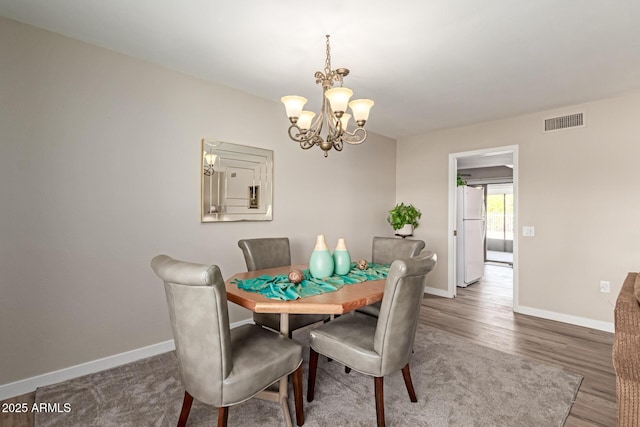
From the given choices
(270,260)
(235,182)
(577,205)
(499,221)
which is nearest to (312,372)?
(270,260)

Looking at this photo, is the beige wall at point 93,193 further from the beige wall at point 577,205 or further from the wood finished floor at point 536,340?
the beige wall at point 577,205

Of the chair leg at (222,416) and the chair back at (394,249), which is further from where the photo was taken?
the chair back at (394,249)

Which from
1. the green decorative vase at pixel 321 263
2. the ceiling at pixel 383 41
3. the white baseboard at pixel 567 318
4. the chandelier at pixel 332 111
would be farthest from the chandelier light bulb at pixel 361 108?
the white baseboard at pixel 567 318

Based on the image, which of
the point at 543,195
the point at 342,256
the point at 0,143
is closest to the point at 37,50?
the point at 0,143

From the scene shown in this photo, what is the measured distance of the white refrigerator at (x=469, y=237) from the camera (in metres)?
5.09

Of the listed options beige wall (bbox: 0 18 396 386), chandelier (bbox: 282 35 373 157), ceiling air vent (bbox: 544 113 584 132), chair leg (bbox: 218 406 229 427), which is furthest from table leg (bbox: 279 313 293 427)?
ceiling air vent (bbox: 544 113 584 132)

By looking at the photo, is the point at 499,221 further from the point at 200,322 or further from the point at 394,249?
the point at 200,322

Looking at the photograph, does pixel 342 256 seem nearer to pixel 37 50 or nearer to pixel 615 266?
pixel 37 50

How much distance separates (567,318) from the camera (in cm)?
352

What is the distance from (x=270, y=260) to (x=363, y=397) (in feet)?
4.30

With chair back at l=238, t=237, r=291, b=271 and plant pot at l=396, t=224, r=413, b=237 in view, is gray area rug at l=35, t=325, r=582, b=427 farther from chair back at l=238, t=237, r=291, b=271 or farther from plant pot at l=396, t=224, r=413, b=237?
plant pot at l=396, t=224, r=413, b=237

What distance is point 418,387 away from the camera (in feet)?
7.09

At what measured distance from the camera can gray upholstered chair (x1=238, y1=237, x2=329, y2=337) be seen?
2.31 metres

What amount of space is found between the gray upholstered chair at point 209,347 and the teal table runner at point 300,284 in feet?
1.03
